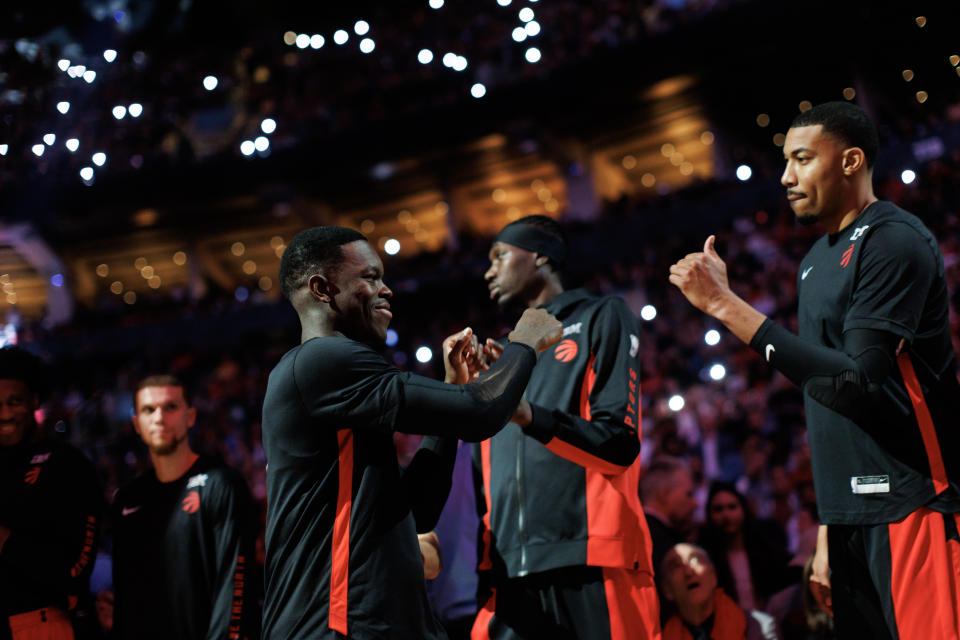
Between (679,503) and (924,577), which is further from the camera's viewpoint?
(679,503)

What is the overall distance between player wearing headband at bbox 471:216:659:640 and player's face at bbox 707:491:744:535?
6.76 feet

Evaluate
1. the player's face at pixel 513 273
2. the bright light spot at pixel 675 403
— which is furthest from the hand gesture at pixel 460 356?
the bright light spot at pixel 675 403

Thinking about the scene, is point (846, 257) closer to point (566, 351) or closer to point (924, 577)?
point (924, 577)

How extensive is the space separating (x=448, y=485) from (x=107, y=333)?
21096mm

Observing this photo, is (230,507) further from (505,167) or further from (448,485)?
(505,167)

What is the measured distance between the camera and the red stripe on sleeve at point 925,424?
2.41 m

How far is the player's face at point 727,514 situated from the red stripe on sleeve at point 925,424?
262cm

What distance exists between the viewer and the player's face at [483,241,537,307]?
3584mm

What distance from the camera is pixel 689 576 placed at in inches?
156

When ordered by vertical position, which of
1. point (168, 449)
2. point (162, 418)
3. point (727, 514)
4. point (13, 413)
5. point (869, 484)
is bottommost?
point (727, 514)

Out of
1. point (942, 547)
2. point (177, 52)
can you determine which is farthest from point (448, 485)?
point (177, 52)

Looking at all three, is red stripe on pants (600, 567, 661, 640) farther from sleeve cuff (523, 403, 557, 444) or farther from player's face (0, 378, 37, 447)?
player's face (0, 378, 37, 447)

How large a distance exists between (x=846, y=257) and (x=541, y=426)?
3.45 ft

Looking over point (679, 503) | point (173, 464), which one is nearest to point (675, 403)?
point (679, 503)
